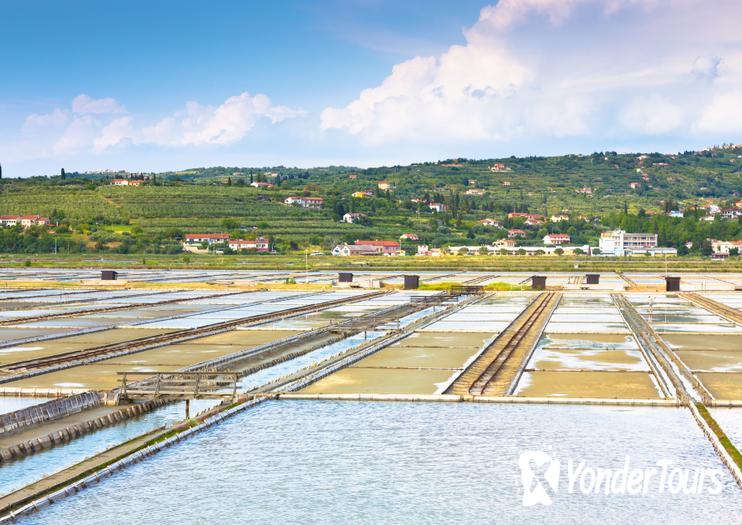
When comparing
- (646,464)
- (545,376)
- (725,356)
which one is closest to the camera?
(646,464)

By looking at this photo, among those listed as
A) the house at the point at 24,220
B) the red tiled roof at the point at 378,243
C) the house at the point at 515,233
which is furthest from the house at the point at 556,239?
the house at the point at 24,220

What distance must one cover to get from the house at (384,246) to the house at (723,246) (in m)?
45.7

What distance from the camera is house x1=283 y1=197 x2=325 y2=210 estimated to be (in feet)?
583

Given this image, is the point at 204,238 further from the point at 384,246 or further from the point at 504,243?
the point at 504,243

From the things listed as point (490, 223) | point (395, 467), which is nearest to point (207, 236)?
point (490, 223)

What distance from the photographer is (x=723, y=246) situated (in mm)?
150500

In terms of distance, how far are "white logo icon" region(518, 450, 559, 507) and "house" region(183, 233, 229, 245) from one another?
116m

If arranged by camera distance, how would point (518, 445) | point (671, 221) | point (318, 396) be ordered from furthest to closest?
point (671, 221), point (318, 396), point (518, 445)

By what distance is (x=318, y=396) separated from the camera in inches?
782

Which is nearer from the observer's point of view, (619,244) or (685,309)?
(685,309)

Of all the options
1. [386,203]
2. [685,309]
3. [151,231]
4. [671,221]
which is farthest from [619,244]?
[685,309]

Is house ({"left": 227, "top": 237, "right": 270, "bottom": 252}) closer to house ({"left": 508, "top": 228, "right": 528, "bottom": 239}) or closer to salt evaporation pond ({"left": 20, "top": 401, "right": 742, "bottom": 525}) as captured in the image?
house ({"left": 508, "top": 228, "right": 528, "bottom": 239})

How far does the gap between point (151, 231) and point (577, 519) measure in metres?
124

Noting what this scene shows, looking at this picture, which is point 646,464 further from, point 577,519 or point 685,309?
point 685,309
